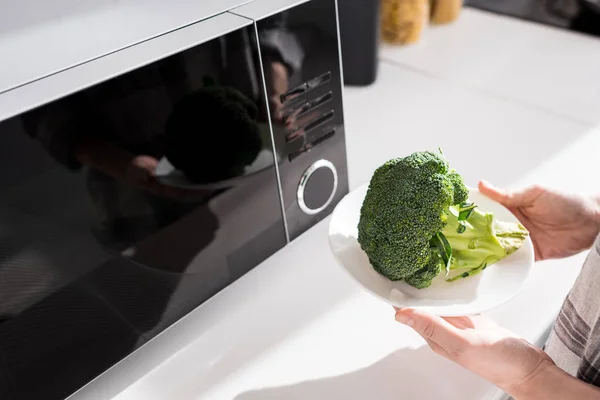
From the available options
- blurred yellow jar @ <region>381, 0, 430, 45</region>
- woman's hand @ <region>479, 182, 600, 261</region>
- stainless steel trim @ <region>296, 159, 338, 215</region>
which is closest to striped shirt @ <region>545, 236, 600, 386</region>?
woman's hand @ <region>479, 182, 600, 261</region>

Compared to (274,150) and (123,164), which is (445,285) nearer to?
(274,150)

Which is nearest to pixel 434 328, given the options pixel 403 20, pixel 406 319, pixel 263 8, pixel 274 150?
pixel 406 319

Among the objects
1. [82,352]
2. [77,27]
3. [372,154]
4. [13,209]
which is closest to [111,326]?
[82,352]

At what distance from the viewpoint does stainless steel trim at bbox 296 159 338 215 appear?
75cm

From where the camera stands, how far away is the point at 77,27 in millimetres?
622

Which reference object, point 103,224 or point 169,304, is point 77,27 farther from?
point 169,304

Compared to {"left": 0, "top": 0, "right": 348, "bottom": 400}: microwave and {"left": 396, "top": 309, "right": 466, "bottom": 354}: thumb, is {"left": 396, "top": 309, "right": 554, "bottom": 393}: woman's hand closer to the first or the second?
{"left": 396, "top": 309, "right": 466, "bottom": 354}: thumb

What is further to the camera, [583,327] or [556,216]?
[556,216]

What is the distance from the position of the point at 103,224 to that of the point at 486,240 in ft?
1.32

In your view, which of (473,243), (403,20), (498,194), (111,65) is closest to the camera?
(111,65)

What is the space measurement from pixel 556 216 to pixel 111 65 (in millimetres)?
564

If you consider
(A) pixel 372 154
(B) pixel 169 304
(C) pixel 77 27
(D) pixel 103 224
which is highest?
(C) pixel 77 27

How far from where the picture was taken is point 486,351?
23.3 inches

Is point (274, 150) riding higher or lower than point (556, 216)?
higher
